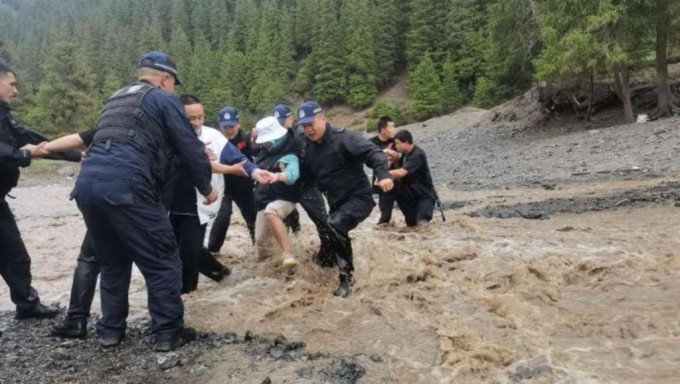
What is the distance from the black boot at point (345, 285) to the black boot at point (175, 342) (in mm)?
1666

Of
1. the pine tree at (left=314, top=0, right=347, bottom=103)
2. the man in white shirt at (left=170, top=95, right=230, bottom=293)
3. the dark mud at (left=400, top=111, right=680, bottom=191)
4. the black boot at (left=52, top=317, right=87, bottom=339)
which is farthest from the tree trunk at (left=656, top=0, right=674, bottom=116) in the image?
the pine tree at (left=314, top=0, right=347, bottom=103)

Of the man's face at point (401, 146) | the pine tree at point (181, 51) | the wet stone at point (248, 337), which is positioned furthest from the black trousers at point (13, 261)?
the pine tree at point (181, 51)

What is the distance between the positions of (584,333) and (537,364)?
827 mm

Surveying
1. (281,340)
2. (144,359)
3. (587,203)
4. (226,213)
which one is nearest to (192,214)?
(144,359)

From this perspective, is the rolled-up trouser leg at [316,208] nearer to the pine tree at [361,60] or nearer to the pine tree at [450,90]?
the pine tree at [450,90]

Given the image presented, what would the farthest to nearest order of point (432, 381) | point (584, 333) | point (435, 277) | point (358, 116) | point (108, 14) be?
point (108, 14) < point (358, 116) < point (435, 277) < point (584, 333) < point (432, 381)

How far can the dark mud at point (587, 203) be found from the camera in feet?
31.1

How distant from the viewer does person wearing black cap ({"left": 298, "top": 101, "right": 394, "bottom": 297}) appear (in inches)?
229

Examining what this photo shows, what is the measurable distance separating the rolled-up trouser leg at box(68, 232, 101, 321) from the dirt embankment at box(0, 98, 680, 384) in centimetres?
30

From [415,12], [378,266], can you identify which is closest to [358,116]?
[415,12]

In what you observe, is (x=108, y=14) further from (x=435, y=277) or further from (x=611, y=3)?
(x=435, y=277)

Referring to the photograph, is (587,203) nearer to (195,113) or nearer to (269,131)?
(269,131)

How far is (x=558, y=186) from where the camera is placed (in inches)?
506

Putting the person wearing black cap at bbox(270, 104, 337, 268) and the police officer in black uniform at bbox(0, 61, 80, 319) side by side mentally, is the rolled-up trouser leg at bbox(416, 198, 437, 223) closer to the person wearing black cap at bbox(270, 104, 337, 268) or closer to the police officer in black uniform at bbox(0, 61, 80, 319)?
the person wearing black cap at bbox(270, 104, 337, 268)
